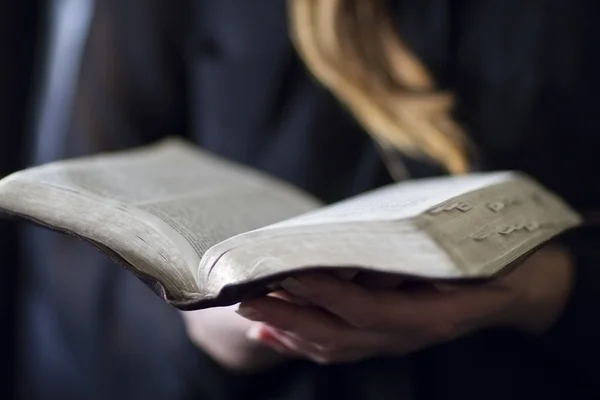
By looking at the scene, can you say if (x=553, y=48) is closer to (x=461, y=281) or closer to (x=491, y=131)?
(x=491, y=131)

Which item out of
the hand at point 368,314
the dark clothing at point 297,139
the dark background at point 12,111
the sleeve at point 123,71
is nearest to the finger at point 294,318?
the hand at point 368,314

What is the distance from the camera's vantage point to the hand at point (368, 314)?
0.35 m

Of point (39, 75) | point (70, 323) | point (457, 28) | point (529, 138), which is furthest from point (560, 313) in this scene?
point (39, 75)

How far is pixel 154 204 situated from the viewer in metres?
0.38

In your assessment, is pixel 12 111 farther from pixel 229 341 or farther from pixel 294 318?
pixel 294 318

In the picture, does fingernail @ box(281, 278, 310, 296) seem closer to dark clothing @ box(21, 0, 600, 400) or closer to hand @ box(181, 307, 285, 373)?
hand @ box(181, 307, 285, 373)

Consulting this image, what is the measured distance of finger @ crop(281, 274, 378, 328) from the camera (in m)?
0.33

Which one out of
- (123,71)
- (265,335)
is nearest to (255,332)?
(265,335)

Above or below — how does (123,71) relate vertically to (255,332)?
above

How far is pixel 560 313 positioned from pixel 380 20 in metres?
0.28

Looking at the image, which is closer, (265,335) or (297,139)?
(265,335)

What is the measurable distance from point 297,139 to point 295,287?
0.96ft

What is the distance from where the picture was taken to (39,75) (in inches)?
32.9

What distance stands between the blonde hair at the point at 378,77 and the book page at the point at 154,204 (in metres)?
0.11
